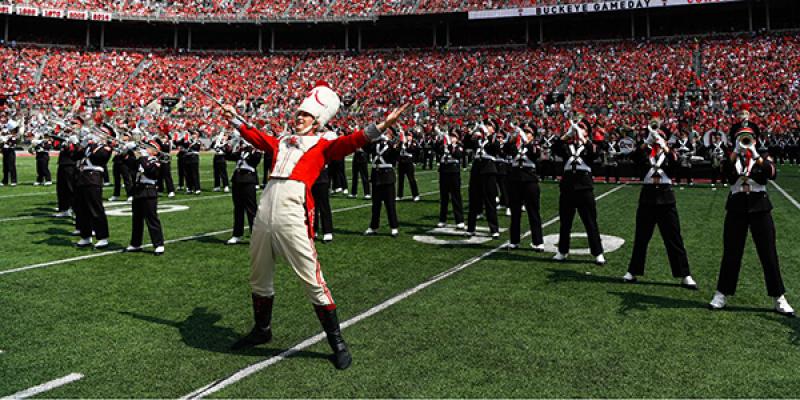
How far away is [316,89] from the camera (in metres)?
4.95

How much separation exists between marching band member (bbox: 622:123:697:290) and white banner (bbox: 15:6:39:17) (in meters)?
50.4

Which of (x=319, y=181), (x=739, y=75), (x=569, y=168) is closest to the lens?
(x=569, y=168)

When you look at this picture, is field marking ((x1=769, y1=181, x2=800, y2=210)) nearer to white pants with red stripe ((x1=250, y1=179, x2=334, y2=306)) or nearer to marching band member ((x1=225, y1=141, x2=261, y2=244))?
marching band member ((x1=225, y1=141, x2=261, y2=244))

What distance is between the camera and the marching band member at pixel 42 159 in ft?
61.7

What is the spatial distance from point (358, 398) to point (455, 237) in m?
6.94

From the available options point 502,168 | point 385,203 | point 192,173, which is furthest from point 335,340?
point 192,173

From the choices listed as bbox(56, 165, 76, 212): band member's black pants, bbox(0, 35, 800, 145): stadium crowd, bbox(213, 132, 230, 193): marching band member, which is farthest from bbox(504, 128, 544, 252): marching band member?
bbox(0, 35, 800, 145): stadium crowd

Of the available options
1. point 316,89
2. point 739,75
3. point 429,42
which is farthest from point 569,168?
point 429,42

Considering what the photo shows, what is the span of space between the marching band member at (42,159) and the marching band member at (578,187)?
16.6 meters

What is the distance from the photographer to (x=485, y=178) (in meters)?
11.0

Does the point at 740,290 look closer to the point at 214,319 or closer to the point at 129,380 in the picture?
the point at 214,319

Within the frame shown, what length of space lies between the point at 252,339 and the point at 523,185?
5897mm

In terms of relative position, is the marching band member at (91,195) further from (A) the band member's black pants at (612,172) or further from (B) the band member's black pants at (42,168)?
(A) the band member's black pants at (612,172)

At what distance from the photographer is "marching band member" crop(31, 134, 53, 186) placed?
741 inches
